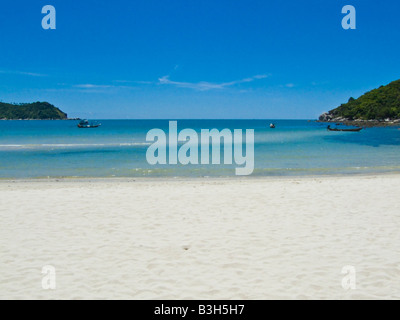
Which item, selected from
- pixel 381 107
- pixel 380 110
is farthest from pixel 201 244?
pixel 381 107

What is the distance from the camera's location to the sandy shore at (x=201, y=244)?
5145 millimetres

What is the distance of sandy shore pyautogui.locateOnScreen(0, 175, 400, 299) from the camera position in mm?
5145

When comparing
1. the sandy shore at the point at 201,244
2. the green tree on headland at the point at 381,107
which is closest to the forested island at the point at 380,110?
the green tree on headland at the point at 381,107

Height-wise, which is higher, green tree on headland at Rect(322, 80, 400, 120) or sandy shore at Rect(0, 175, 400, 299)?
green tree on headland at Rect(322, 80, 400, 120)

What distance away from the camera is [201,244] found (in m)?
7.07

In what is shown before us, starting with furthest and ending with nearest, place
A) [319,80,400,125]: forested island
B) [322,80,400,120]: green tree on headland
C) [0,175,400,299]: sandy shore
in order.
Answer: [322,80,400,120]: green tree on headland, [319,80,400,125]: forested island, [0,175,400,299]: sandy shore

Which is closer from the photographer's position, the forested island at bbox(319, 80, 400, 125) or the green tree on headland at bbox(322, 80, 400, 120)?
the forested island at bbox(319, 80, 400, 125)

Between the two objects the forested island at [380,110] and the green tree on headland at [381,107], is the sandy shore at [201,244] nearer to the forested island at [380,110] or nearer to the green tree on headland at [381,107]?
the forested island at [380,110]

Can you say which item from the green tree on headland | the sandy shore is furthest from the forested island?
the sandy shore

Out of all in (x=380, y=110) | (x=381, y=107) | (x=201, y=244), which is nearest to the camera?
(x=201, y=244)

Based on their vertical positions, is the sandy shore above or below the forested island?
below

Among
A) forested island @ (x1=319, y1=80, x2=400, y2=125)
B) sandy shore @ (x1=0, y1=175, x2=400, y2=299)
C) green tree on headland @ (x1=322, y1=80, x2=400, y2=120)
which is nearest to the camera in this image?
sandy shore @ (x1=0, y1=175, x2=400, y2=299)

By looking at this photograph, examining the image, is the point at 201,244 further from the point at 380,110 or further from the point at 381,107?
the point at 381,107

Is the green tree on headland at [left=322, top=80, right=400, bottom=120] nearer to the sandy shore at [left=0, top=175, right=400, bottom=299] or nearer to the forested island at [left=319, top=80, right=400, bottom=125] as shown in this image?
the forested island at [left=319, top=80, right=400, bottom=125]
